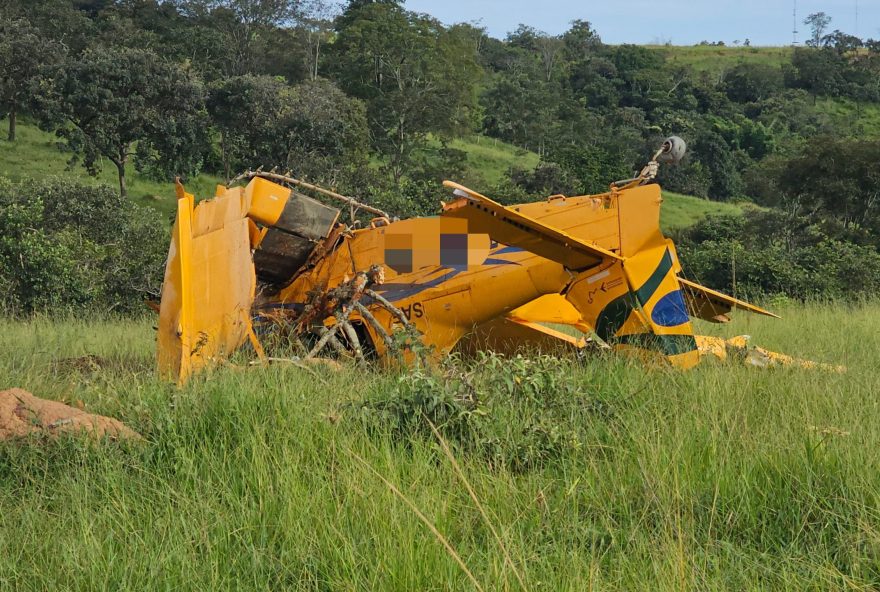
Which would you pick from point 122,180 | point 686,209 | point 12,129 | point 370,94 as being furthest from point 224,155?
point 686,209

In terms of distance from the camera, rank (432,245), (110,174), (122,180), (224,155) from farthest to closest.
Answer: (224,155) → (110,174) → (122,180) → (432,245)

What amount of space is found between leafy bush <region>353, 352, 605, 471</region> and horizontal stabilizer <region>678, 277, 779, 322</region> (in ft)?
10.1

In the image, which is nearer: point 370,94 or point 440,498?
point 440,498

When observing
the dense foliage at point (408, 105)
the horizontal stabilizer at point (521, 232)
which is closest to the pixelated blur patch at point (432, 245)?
the horizontal stabilizer at point (521, 232)

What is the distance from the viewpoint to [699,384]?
5031mm

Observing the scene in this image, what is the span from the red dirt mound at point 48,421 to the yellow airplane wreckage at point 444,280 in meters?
1.16

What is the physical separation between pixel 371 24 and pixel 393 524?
171 feet

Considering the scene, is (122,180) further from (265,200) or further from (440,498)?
(440,498)

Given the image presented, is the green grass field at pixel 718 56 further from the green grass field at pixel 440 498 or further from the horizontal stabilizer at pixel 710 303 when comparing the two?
the green grass field at pixel 440 498

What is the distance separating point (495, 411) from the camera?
4.44 m

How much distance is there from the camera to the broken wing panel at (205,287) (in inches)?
239

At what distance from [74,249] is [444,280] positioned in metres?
11.5

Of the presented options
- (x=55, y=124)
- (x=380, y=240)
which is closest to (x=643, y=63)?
(x=55, y=124)

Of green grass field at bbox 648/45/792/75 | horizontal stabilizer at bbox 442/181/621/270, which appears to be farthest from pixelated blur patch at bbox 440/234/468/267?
green grass field at bbox 648/45/792/75
